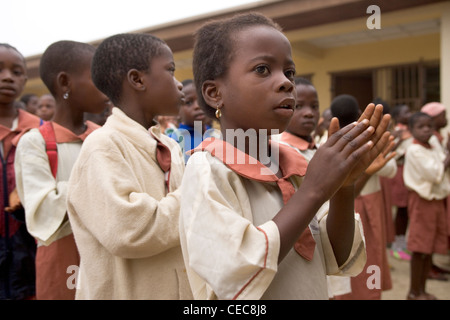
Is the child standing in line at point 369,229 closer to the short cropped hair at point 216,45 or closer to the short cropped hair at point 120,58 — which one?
the short cropped hair at point 120,58

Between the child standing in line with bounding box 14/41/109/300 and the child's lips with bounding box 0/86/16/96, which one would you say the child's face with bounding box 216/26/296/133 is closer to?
the child standing in line with bounding box 14/41/109/300

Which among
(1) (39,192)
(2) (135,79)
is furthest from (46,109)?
(2) (135,79)

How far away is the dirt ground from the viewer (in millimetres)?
3805

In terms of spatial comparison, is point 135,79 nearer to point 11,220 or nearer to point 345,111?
point 11,220

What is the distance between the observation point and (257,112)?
1067mm

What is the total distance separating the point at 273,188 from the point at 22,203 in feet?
4.56

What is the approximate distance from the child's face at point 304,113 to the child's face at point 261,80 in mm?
1464

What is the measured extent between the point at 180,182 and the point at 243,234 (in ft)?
2.31

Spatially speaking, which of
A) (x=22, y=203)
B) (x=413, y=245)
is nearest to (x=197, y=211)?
(x=22, y=203)

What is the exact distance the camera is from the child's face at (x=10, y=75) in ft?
7.68

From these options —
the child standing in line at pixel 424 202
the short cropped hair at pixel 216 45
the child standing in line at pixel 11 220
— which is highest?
the short cropped hair at pixel 216 45

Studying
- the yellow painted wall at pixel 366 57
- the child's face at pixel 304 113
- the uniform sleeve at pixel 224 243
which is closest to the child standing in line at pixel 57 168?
the uniform sleeve at pixel 224 243

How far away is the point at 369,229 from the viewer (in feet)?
10.1
